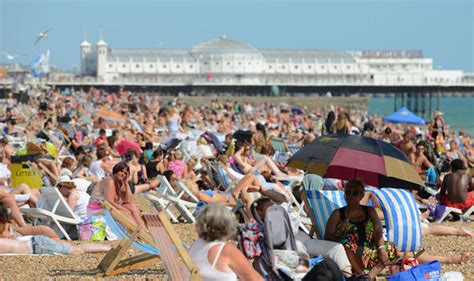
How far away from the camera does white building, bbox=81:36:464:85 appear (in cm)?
9456

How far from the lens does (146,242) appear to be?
16.9 ft

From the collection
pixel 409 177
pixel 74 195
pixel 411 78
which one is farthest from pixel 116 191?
pixel 411 78

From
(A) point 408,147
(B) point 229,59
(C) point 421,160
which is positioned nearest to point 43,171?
(A) point 408,147

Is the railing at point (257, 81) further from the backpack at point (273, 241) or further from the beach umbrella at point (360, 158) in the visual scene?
the backpack at point (273, 241)

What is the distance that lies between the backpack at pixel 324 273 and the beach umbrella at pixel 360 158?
85cm

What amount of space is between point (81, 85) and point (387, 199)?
75504mm

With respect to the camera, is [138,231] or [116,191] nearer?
[138,231]

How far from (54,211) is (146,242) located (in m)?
1.82

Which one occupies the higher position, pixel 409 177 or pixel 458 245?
pixel 409 177

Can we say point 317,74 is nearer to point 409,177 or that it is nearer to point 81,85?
point 81,85

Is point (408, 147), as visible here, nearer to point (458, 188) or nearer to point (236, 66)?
point (458, 188)

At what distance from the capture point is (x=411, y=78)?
10362cm

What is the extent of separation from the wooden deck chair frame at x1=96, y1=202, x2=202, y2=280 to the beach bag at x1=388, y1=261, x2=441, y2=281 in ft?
3.90

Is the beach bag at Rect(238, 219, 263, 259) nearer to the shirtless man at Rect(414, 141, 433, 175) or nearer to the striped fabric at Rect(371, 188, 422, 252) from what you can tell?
the striped fabric at Rect(371, 188, 422, 252)
